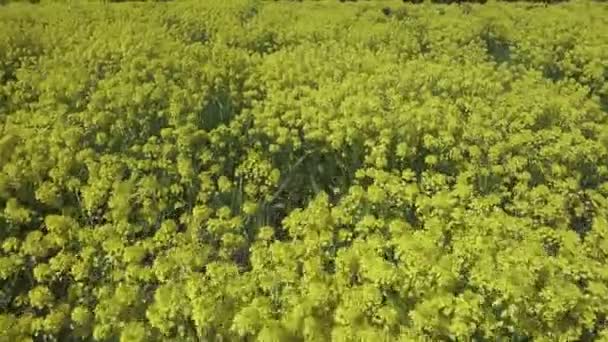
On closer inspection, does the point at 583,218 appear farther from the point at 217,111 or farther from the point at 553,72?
the point at 553,72

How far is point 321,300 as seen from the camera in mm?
3648

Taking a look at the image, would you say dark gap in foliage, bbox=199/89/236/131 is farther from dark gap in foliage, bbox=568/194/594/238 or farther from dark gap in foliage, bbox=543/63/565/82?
dark gap in foliage, bbox=543/63/565/82

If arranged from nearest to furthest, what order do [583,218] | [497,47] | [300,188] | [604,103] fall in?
[583,218] → [300,188] → [604,103] → [497,47]

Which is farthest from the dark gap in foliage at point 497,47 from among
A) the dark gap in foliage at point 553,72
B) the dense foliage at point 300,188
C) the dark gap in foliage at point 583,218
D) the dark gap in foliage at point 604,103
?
the dark gap in foliage at point 583,218

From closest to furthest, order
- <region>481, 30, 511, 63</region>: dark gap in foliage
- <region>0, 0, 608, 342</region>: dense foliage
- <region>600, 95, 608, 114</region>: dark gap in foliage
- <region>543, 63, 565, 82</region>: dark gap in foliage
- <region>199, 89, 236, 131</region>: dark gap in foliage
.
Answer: <region>0, 0, 608, 342</region>: dense foliage < <region>199, 89, 236, 131</region>: dark gap in foliage < <region>600, 95, 608, 114</region>: dark gap in foliage < <region>543, 63, 565, 82</region>: dark gap in foliage < <region>481, 30, 511, 63</region>: dark gap in foliage

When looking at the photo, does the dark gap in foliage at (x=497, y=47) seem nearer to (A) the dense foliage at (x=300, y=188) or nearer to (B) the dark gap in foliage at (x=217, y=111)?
(A) the dense foliage at (x=300, y=188)

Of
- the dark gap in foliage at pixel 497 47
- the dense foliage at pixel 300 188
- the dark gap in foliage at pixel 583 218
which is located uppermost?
the dark gap in foliage at pixel 497 47

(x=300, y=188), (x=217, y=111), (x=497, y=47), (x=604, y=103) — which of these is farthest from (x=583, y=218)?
(x=497, y=47)

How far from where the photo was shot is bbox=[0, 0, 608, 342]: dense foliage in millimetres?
3645

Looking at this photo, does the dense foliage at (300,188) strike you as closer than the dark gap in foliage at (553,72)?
Yes

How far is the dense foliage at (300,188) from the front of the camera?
3645 millimetres

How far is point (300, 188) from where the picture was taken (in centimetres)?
570

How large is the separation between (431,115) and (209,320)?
11.1ft

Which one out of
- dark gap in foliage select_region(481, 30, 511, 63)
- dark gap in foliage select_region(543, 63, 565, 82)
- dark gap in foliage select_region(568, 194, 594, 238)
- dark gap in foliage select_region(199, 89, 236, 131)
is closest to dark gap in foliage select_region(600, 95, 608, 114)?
dark gap in foliage select_region(543, 63, 565, 82)
